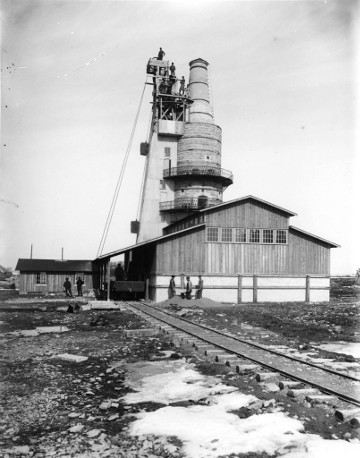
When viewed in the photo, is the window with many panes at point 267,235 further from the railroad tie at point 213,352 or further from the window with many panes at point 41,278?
the window with many panes at point 41,278

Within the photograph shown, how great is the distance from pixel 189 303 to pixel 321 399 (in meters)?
19.1

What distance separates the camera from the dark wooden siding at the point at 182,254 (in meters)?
29.1

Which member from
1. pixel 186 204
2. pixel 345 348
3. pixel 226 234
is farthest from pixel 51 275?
pixel 345 348

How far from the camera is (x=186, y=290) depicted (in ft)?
93.4

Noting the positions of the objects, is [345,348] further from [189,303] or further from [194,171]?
[194,171]

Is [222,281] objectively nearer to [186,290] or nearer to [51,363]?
[186,290]

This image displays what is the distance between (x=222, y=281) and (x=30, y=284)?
20.8m

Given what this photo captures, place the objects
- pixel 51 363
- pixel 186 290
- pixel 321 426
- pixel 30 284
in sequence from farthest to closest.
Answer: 1. pixel 30 284
2. pixel 186 290
3. pixel 51 363
4. pixel 321 426

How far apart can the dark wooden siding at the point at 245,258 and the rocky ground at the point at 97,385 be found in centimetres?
1075

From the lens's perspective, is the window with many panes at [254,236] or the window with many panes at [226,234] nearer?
the window with many panes at [226,234]

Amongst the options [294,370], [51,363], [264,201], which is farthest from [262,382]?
[264,201]

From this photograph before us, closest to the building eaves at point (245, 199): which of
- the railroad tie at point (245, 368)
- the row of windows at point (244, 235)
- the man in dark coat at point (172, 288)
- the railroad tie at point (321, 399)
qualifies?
the row of windows at point (244, 235)

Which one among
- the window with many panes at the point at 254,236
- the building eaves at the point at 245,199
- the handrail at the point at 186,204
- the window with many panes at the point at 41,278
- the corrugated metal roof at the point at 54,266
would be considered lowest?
the window with many panes at the point at 41,278

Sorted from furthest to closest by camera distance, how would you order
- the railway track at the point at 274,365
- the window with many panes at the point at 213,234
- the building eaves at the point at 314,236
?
the building eaves at the point at 314,236 < the window with many panes at the point at 213,234 < the railway track at the point at 274,365
